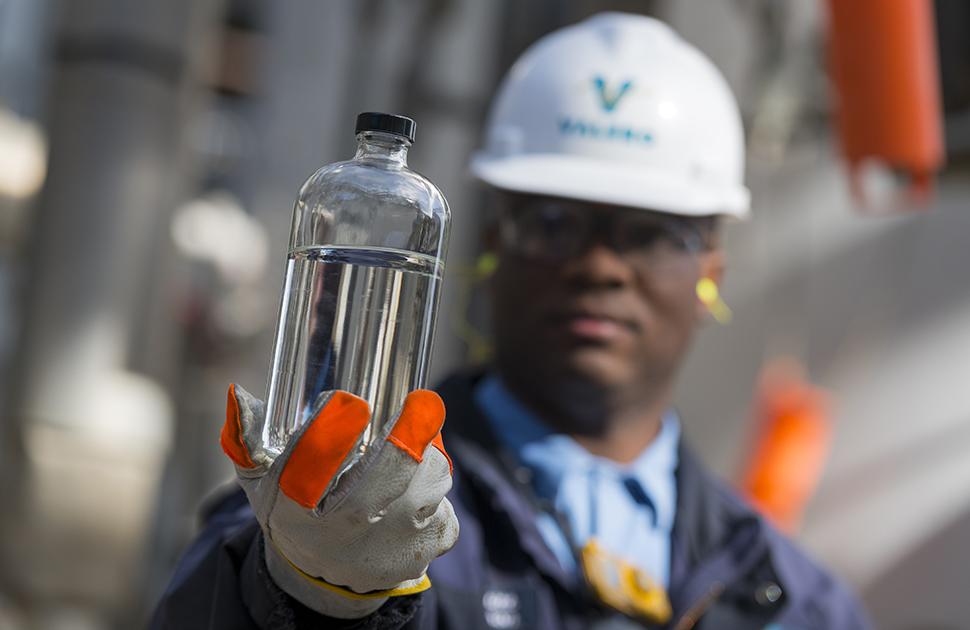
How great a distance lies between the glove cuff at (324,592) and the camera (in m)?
1.83

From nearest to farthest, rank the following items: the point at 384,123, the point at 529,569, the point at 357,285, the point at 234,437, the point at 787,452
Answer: the point at 234,437 → the point at 384,123 → the point at 357,285 → the point at 529,569 → the point at 787,452

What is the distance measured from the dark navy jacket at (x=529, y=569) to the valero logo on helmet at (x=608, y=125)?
0.68m

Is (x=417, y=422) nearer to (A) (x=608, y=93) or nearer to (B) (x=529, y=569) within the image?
(B) (x=529, y=569)

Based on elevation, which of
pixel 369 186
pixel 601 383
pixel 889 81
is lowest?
pixel 601 383

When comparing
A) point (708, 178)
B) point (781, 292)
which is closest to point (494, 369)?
point (708, 178)

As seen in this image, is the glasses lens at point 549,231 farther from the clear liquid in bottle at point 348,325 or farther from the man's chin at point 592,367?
the clear liquid in bottle at point 348,325

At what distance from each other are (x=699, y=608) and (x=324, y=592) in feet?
3.75

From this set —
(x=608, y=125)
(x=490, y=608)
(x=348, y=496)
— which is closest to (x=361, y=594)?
(x=348, y=496)

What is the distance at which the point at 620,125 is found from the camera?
317 centimetres

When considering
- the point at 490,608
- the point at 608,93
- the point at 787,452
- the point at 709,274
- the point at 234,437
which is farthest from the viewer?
the point at 787,452

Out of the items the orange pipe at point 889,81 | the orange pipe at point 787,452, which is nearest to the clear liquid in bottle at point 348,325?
the orange pipe at point 889,81

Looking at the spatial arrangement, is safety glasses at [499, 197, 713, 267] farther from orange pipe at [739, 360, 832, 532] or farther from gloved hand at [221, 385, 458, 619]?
orange pipe at [739, 360, 832, 532]

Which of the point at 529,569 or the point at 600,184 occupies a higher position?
the point at 600,184

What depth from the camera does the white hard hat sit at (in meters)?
3.12
